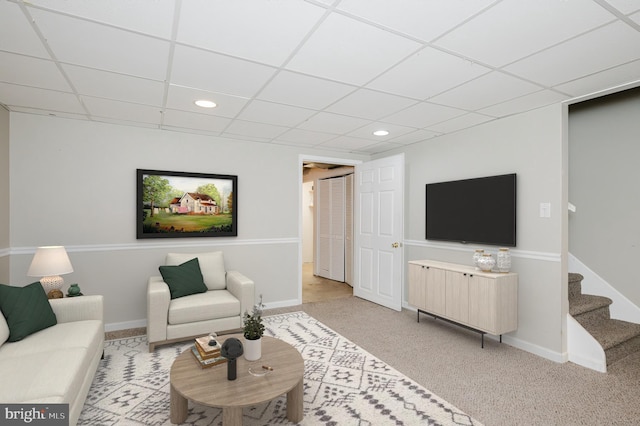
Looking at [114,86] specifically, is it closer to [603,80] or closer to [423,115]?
[423,115]

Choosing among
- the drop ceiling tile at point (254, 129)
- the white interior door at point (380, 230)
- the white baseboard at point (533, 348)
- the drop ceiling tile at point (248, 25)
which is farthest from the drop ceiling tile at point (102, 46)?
the white baseboard at point (533, 348)

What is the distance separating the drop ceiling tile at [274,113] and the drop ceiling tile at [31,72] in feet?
4.93

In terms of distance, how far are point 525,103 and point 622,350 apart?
8.32 feet

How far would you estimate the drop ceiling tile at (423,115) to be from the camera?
3240mm

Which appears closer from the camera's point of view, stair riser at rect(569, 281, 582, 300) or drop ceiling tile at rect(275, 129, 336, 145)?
stair riser at rect(569, 281, 582, 300)

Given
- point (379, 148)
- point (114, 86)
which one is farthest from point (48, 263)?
point (379, 148)

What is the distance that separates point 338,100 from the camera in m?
3.04

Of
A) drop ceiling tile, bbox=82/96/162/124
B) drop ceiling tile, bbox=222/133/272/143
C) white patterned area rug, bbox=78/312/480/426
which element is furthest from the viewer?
drop ceiling tile, bbox=222/133/272/143

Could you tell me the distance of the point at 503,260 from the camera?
11.4ft

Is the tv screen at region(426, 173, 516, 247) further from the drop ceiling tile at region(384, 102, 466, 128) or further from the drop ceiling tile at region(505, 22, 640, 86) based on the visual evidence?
the drop ceiling tile at region(505, 22, 640, 86)

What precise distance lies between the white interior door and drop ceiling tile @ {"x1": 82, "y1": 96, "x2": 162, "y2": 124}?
309 centimetres

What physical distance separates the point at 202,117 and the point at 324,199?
13.4 ft

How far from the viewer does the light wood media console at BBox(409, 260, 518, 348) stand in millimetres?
3334

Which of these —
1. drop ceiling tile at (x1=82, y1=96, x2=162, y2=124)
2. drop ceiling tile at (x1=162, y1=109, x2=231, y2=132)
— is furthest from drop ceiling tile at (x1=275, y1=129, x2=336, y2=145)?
drop ceiling tile at (x1=82, y1=96, x2=162, y2=124)
